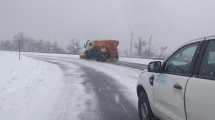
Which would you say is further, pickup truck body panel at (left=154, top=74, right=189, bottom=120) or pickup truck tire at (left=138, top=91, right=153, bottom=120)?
pickup truck tire at (left=138, top=91, right=153, bottom=120)

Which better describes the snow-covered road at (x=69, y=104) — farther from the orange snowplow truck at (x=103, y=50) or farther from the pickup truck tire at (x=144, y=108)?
the orange snowplow truck at (x=103, y=50)

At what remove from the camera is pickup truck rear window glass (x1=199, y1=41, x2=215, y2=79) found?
4.18 meters

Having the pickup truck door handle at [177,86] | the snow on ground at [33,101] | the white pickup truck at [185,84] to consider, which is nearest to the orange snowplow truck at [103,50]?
the snow on ground at [33,101]

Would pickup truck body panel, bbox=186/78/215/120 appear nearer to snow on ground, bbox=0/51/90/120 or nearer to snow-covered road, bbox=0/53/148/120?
snow-covered road, bbox=0/53/148/120

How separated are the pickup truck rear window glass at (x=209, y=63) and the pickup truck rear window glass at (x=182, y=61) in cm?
28

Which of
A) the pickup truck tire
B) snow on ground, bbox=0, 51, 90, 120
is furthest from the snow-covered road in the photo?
the pickup truck tire

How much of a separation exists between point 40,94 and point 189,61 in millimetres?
7056

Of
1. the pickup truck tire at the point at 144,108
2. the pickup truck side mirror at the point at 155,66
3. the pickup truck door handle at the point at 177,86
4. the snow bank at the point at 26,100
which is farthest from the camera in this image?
the snow bank at the point at 26,100

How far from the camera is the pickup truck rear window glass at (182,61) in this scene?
189 inches

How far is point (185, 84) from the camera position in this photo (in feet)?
14.9

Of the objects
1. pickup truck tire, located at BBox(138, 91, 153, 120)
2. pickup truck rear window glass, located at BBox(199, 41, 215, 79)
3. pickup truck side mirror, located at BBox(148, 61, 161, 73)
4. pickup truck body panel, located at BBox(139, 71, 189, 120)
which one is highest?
pickup truck rear window glass, located at BBox(199, 41, 215, 79)

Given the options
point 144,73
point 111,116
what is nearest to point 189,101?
point 144,73

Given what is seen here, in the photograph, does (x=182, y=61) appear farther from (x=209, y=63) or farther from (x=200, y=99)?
(x=200, y=99)

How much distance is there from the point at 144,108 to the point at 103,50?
29856 millimetres
